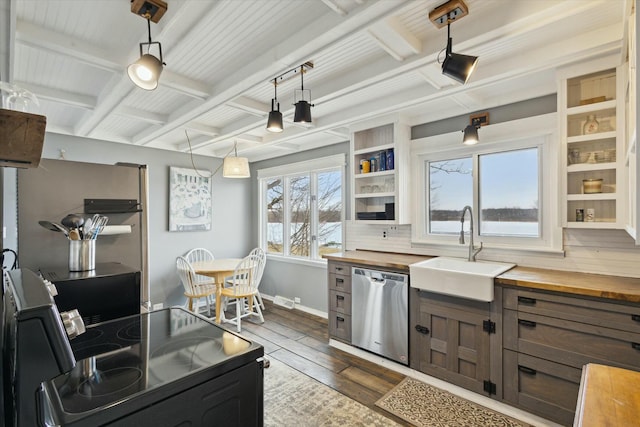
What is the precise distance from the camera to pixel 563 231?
2.42 metres

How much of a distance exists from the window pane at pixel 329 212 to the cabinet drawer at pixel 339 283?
32.3 inches

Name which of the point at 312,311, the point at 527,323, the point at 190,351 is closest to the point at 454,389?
the point at 527,323

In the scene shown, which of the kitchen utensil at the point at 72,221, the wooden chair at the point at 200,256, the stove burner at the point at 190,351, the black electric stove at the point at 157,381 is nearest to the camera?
the black electric stove at the point at 157,381

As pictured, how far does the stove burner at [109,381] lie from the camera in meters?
0.86

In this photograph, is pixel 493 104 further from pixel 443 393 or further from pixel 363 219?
pixel 443 393

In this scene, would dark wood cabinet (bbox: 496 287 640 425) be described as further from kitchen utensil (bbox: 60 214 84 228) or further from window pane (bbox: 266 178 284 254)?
window pane (bbox: 266 178 284 254)

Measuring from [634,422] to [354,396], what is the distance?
1897 millimetres

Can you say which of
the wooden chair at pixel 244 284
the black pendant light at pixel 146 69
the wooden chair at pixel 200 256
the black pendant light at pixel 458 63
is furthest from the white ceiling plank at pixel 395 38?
the wooden chair at pixel 200 256

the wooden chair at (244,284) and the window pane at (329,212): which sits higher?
the window pane at (329,212)

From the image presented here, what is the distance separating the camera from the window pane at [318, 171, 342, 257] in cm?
421

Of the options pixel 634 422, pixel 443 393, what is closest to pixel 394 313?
pixel 443 393

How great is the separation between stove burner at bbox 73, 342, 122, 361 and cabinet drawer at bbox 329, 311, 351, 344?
7.79 feet

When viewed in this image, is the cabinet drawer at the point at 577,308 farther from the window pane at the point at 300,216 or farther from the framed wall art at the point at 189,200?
the framed wall art at the point at 189,200

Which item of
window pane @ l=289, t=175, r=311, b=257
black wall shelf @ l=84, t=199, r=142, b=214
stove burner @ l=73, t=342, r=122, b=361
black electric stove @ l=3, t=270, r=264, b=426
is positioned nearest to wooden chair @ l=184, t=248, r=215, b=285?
window pane @ l=289, t=175, r=311, b=257
